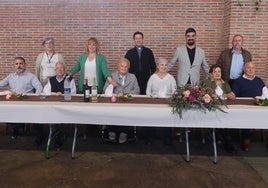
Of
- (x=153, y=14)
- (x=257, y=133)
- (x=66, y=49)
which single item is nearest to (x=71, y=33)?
(x=66, y=49)

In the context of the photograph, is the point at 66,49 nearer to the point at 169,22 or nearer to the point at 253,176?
the point at 169,22

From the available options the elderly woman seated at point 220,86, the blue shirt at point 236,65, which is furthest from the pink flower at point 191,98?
the blue shirt at point 236,65

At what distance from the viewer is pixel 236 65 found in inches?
182

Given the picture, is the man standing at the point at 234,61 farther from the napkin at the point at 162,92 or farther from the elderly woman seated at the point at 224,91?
the napkin at the point at 162,92

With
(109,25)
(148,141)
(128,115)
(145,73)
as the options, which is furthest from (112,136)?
(109,25)

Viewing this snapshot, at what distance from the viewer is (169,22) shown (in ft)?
19.7

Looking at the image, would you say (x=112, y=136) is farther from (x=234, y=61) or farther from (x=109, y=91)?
(x=234, y=61)

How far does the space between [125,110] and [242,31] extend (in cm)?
326

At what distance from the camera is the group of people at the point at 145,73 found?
13.4 ft

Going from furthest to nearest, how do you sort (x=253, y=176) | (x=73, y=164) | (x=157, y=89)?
(x=157, y=89)
(x=73, y=164)
(x=253, y=176)

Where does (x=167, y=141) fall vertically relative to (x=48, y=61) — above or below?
below

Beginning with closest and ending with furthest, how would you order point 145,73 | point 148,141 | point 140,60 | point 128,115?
1. point 128,115
2. point 148,141
3. point 140,60
4. point 145,73

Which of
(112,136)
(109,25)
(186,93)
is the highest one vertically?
(109,25)

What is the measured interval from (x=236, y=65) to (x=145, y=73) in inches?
55.9
